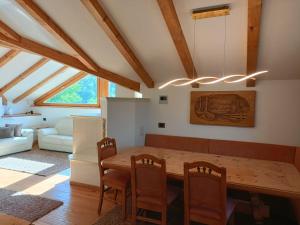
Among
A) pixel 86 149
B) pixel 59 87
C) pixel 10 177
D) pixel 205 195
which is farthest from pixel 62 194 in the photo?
pixel 59 87

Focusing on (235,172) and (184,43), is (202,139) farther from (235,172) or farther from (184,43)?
(184,43)

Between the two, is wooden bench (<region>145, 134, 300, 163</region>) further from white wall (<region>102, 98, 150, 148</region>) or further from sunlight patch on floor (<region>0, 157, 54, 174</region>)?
sunlight patch on floor (<region>0, 157, 54, 174</region>)

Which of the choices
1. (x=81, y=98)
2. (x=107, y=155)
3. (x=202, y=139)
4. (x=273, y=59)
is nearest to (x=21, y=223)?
(x=107, y=155)

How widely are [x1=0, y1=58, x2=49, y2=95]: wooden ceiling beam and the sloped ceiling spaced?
1923mm

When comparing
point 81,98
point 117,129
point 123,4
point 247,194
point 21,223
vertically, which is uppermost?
point 123,4

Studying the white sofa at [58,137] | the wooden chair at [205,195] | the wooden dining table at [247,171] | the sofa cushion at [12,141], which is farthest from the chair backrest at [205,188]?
the sofa cushion at [12,141]

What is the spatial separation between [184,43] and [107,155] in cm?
186

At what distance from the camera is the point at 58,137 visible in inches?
253

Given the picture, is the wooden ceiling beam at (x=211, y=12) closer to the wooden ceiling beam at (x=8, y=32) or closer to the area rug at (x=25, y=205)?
the wooden ceiling beam at (x=8, y=32)

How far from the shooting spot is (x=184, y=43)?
305 cm

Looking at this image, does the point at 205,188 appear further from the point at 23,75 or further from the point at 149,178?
the point at 23,75

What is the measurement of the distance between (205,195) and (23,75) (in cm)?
575

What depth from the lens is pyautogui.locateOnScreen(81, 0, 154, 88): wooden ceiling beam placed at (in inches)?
108

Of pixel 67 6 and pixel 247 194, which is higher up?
pixel 67 6
